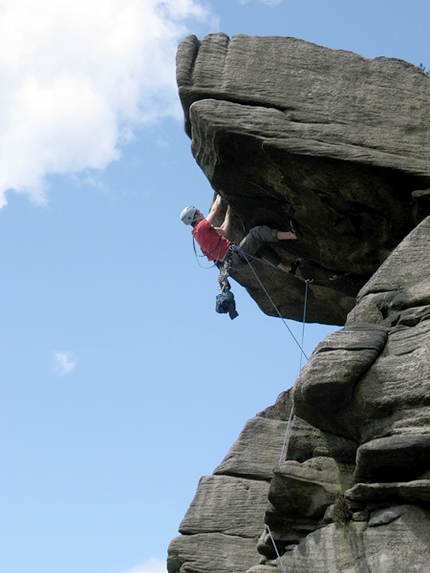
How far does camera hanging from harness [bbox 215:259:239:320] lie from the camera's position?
17531mm

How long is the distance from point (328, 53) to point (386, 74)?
1072 mm

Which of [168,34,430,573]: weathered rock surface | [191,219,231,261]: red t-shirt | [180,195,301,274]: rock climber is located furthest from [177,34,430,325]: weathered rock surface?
[191,219,231,261]: red t-shirt

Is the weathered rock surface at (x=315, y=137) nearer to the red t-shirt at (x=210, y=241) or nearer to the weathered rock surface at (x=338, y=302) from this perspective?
the weathered rock surface at (x=338, y=302)

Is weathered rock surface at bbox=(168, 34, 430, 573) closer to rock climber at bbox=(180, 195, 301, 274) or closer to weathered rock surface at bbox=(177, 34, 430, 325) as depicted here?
weathered rock surface at bbox=(177, 34, 430, 325)

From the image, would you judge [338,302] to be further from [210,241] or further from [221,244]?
[210,241]

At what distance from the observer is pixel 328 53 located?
16.1 meters

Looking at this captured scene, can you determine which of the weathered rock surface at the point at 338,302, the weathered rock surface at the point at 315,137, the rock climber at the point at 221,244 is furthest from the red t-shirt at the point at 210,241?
the weathered rock surface at the point at 315,137

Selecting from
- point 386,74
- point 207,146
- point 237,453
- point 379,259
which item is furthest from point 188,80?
point 237,453

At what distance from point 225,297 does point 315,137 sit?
156 inches

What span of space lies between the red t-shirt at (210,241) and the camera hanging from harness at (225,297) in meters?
0.24

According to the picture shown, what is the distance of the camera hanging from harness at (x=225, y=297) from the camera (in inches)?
690

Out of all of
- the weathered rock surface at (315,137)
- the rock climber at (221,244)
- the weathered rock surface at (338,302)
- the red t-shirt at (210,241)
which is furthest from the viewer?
the red t-shirt at (210,241)

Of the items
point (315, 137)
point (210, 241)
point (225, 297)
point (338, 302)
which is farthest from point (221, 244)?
point (315, 137)

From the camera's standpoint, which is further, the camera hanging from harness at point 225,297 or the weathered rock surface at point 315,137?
the camera hanging from harness at point 225,297
